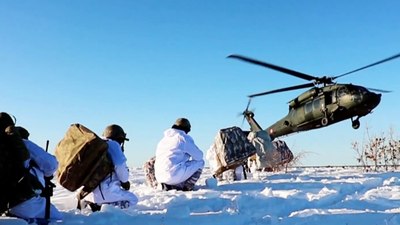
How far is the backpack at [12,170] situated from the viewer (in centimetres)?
436

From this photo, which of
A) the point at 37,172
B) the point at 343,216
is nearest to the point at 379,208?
the point at 343,216

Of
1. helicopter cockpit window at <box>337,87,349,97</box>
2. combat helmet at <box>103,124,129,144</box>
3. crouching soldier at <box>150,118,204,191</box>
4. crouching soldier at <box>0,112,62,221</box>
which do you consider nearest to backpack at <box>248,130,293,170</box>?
helicopter cockpit window at <box>337,87,349,97</box>

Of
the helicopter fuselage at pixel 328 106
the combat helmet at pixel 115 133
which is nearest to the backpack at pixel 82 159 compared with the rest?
the combat helmet at pixel 115 133

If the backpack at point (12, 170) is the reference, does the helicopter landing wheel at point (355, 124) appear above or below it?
above

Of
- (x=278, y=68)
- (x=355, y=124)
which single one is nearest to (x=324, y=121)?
(x=355, y=124)

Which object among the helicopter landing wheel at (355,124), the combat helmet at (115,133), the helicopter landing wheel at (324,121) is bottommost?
the combat helmet at (115,133)

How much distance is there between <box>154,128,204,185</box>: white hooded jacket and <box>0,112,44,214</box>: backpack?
3846mm

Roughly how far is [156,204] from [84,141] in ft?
5.31

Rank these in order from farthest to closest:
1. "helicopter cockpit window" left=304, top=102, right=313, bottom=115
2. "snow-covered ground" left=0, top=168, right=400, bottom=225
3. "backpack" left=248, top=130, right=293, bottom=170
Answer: "helicopter cockpit window" left=304, top=102, right=313, bottom=115, "backpack" left=248, top=130, right=293, bottom=170, "snow-covered ground" left=0, top=168, right=400, bottom=225

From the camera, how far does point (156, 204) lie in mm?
6547

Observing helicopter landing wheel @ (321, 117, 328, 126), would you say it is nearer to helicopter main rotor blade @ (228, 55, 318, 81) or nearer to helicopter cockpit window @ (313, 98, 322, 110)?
helicopter cockpit window @ (313, 98, 322, 110)

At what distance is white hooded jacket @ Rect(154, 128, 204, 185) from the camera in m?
8.29

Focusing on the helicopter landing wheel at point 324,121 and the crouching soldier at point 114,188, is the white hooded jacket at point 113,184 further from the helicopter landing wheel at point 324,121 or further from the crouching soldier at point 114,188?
the helicopter landing wheel at point 324,121

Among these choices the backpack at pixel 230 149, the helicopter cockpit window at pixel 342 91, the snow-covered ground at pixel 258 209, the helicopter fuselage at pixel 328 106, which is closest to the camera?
the snow-covered ground at pixel 258 209
